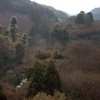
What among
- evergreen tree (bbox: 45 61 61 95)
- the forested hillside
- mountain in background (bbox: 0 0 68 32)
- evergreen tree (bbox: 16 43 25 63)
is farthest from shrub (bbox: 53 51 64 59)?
mountain in background (bbox: 0 0 68 32)

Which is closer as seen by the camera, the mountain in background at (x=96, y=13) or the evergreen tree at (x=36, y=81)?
the evergreen tree at (x=36, y=81)

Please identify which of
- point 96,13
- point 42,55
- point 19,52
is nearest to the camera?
point 19,52

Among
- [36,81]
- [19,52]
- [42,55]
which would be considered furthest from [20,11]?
[36,81]

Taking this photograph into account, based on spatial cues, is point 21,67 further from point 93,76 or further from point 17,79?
point 93,76

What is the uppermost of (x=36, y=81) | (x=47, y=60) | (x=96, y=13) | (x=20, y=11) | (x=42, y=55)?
(x=20, y=11)

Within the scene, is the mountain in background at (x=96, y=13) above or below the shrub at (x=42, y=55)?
above

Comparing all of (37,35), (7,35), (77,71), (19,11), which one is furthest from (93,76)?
(19,11)

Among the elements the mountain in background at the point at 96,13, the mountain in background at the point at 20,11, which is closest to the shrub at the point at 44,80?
the mountain in background at the point at 20,11

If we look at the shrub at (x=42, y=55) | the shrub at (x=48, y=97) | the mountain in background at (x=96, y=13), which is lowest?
the shrub at (x=42, y=55)

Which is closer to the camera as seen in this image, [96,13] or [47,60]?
[47,60]

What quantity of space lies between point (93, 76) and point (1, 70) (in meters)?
13.0

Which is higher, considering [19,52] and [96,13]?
[96,13]

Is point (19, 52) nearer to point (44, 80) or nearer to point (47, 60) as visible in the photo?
point (47, 60)

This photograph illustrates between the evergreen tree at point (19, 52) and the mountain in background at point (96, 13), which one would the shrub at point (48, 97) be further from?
the mountain in background at point (96, 13)
